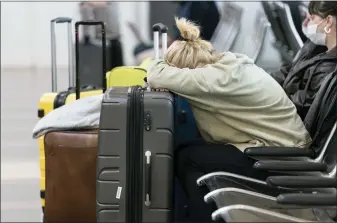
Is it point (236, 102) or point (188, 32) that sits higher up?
point (188, 32)

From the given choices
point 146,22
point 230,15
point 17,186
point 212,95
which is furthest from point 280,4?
point 17,186

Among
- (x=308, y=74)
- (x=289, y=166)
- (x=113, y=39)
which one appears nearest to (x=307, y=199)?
(x=289, y=166)

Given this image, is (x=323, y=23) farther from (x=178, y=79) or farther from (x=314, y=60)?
(x=178, y=79)

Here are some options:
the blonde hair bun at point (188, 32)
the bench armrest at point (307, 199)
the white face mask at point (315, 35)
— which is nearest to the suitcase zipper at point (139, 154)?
the blonde hair bun at point (188, 32)

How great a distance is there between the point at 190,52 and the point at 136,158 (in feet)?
1.37

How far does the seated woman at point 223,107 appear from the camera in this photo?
188 cm

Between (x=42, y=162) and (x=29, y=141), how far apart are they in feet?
6.06

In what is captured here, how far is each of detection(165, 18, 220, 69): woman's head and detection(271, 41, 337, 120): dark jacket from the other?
0.45 metres

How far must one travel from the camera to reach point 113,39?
12.8 feet

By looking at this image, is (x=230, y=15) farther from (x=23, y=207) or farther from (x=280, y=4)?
(x=23, y=207)

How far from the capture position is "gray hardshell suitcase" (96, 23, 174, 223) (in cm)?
186

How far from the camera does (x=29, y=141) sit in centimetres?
417

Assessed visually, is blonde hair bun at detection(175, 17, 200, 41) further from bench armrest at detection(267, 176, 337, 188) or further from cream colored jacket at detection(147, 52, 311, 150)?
bench armrest at detection(267, 176, 337, 188)

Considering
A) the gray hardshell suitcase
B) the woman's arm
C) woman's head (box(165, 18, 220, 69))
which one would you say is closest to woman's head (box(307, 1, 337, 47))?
woman's head (box(165, 18, 220, 69))
